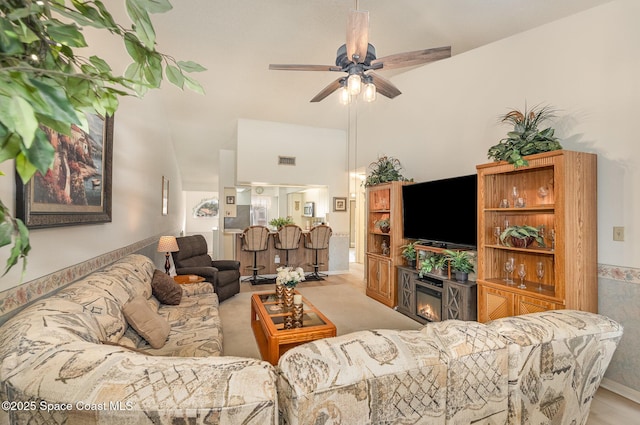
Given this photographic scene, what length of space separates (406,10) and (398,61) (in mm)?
640

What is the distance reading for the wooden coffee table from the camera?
7.55 ft

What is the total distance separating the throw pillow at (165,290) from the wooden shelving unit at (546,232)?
3050 millimetres

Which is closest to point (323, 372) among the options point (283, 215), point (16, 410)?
point (16, 410)

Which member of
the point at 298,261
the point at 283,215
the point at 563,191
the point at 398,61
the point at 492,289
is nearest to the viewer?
the point at 563,191

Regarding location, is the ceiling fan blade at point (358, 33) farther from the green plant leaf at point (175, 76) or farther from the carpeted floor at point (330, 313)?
the carpeted floor at point (330, 313)

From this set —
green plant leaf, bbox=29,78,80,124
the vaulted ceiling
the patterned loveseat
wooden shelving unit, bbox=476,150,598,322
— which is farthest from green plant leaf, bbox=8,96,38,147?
wooden shelving unit, bbox=476,150,598,322

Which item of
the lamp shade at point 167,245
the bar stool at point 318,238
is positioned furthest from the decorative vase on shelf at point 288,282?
the bar stool at point 318,238

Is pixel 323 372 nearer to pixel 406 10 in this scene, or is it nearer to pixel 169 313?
pixel 169 313

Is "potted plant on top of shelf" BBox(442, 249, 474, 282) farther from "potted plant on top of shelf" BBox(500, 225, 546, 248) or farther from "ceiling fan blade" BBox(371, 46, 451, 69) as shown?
"ceiling fan blade" BBox(371, 46, 451, 69)

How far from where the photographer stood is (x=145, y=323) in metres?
2.02

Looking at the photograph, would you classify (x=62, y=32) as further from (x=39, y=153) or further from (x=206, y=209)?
(x=206, y=209)

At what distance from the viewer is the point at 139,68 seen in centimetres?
59

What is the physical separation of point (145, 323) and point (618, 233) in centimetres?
360

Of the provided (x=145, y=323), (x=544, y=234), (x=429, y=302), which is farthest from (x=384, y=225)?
(x=145, y=323)
